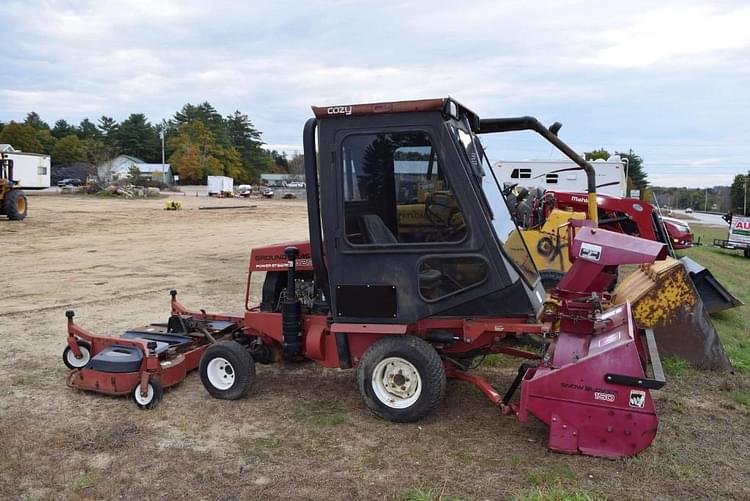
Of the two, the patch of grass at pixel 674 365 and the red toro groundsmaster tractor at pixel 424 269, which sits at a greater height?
the red toro groundsmaster tractor at pixel 424 269

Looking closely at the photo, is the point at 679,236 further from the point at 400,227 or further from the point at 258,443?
the point at 258,443

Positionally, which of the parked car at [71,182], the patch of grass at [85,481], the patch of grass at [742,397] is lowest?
Answer: the patch of grass at [85,481]

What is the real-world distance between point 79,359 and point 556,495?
3.92 m

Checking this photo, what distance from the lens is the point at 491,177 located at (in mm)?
4789

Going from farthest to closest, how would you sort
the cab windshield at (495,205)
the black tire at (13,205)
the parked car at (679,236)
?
the black tire at (13,205) → the parked car at (679,236) → the cab windshield at (495,205)

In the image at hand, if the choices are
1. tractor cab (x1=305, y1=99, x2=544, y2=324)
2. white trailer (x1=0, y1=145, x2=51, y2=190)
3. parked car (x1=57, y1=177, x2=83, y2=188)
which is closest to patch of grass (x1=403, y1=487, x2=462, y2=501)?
tractor cab (x1=305, y1=99, x2=544, y2=324)

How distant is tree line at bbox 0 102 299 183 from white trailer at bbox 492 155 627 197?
57.4m

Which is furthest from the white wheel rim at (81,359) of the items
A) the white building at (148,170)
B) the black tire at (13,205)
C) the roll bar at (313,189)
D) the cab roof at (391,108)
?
the white building at (148,170)

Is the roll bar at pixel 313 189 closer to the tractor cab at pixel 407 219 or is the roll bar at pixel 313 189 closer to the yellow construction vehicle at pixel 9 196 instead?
the tractor cab at pixel 407 219

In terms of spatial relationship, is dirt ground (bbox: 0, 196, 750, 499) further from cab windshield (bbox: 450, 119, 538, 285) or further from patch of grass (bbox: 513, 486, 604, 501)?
cab windshield (bbox: 450, 119, 538, 285)

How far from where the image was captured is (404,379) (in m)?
4.27

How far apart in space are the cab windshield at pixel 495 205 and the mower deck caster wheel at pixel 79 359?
136 inches

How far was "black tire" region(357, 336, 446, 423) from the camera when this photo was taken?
4.13 metres

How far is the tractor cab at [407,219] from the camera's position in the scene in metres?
4.08
